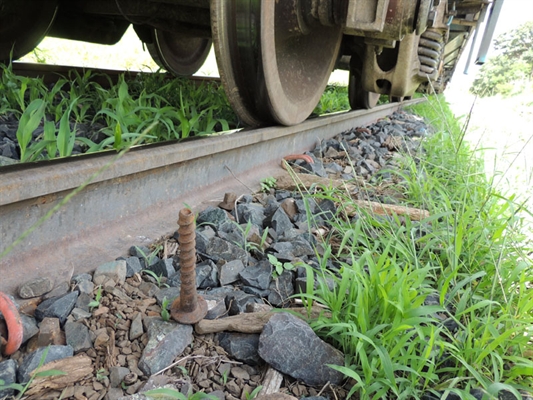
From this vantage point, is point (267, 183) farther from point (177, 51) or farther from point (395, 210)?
point (177, 51)

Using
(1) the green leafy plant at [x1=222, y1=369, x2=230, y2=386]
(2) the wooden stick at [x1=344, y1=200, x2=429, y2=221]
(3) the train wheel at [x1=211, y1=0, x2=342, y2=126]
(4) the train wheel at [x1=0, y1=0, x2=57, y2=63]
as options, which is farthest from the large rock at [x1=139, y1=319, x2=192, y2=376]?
(4) the train wheel at [x1=0, y1=0, x2=57, y2=63]

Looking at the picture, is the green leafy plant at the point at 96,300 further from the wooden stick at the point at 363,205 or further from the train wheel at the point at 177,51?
the train wheel at the point at 177,51

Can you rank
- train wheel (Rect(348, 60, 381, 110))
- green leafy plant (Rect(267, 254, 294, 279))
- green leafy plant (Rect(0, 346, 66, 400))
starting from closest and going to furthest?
green leafy plant (Rect(0, 346, 66, 400)) → green leafy plant (Rect(267, 254, 294, 279)) → train wheel (Rect(348, 60, 381, 110))

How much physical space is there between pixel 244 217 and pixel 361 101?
9.67 ft

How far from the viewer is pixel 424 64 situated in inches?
117

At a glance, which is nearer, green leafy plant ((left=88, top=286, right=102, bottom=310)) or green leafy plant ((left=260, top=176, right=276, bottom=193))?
green leafy plant ((left=88, top=286, right=102, bottom=310))

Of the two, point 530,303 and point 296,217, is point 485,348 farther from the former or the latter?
point 296,217

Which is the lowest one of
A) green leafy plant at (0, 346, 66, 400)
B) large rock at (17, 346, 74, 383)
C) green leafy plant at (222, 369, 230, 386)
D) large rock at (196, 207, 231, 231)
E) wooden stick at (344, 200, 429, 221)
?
wooden stick at (344, 200, 429, 221)

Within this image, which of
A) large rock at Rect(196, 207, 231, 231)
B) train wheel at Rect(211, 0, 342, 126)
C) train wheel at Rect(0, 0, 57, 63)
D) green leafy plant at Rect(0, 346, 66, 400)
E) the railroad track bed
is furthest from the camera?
train wheel at Rect(0, 0, 57, 63)

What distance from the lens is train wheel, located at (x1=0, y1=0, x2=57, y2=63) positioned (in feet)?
11.0

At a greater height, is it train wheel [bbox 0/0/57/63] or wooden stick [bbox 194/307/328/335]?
train wheel [bbox 0/0/57/63]

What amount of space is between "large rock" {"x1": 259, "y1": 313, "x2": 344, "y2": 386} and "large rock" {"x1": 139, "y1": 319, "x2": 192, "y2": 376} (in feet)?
0.68

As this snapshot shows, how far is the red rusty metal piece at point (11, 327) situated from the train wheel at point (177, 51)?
12.4 feet

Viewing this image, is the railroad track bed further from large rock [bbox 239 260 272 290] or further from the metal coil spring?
the metal coil spring
